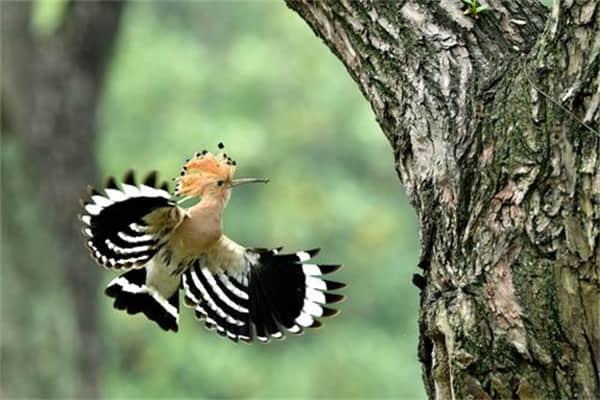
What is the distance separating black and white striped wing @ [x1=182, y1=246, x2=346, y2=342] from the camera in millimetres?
3115

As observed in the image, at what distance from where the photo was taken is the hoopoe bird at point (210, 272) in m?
2.87

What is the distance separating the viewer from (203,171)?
288 centimetres

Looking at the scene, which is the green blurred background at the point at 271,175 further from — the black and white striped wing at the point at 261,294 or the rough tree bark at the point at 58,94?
the black and white striped wing at the point at 261,294

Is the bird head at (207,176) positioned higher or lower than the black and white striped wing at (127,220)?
higher

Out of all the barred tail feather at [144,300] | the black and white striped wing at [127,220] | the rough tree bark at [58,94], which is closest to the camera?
the black and white striped wing at [127,220]

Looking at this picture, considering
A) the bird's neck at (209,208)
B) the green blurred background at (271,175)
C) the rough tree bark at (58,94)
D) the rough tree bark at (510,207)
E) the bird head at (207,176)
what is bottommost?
the rough tree bark at (510,207)

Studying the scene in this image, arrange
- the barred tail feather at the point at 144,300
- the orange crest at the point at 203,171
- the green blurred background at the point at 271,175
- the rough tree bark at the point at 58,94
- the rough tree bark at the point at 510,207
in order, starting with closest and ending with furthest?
the rough tree bark at the point at 510,207, the orange crest at the point at 203,171, the barred tail feather at the point at 144,300, the rough tree bark at the point at 58,94, the green blurred background at the point at 271,175

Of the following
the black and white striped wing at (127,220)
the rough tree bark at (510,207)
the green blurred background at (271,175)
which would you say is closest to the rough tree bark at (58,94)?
the green blurred background at (271,175)

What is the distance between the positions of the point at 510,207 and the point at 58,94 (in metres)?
5.73

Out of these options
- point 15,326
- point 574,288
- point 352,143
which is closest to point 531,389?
point 574,288

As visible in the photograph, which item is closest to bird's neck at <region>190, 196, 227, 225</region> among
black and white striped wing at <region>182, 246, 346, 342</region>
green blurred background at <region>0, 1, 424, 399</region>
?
black and white striped wing at <region>182, 246, 346, 342</region>

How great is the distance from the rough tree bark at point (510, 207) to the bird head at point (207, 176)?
0.48 metres

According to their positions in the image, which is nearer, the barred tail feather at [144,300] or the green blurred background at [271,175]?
the barred tail feather at [144,300]

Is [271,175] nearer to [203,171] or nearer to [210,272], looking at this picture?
[210,272]
